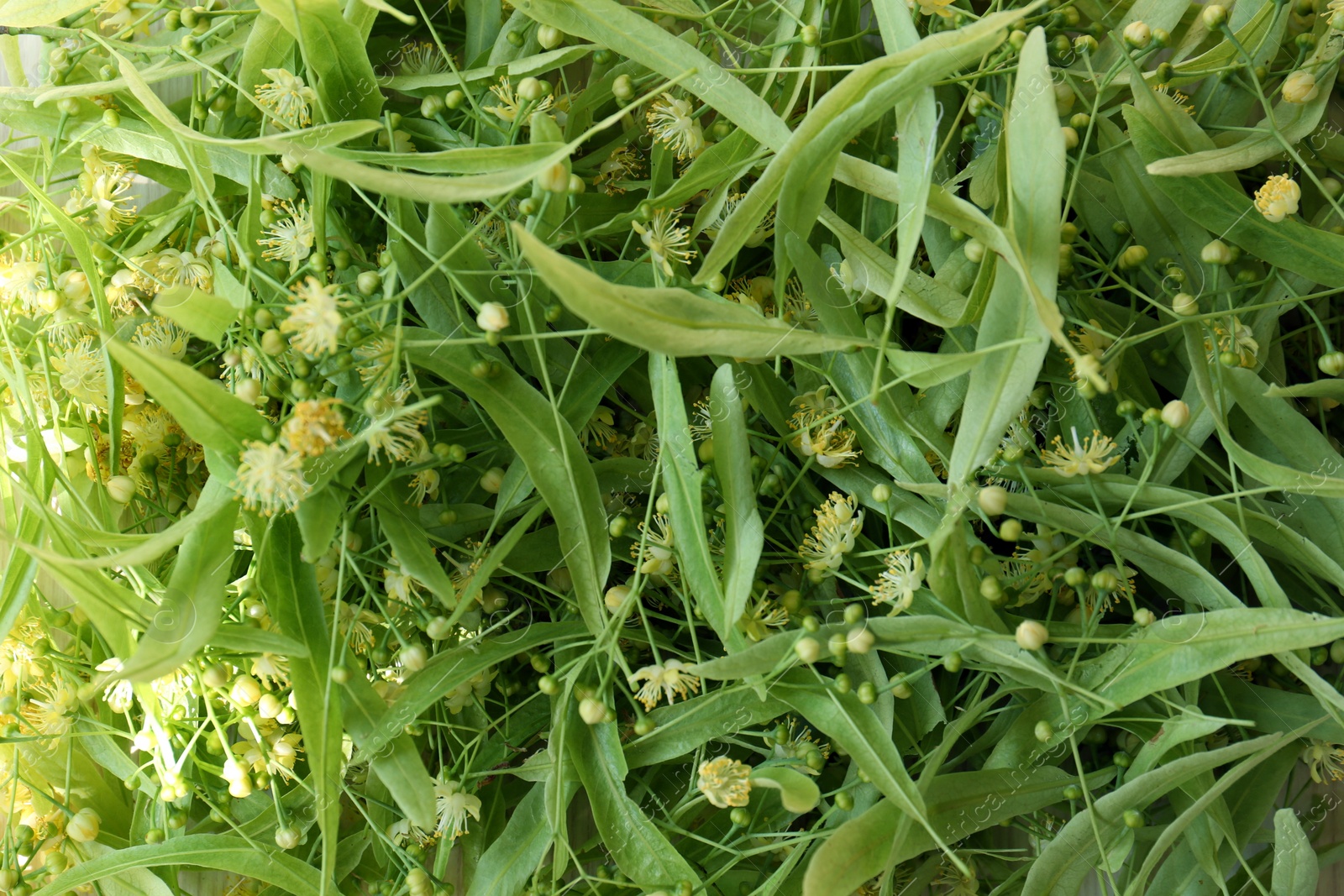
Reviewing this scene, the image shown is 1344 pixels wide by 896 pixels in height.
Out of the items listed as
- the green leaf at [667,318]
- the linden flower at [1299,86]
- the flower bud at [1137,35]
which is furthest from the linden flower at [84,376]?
the linden flower at [1299,86]

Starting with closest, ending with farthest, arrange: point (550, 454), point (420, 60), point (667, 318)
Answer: point (667, 318) < point (550, 454) < point (420, 60)

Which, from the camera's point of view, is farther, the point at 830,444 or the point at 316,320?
the point at 830,444

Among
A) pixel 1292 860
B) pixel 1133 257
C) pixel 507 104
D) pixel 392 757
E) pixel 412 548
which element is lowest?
pixel 1292 860

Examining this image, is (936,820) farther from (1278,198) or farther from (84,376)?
(84,376)

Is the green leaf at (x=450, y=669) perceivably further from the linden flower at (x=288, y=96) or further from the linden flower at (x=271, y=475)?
the linden flower at (x=288, y=96)

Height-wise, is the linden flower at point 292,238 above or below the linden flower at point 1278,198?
above

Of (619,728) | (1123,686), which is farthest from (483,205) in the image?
(1123,686)

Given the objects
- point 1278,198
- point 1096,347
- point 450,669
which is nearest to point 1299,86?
point 1278,198
